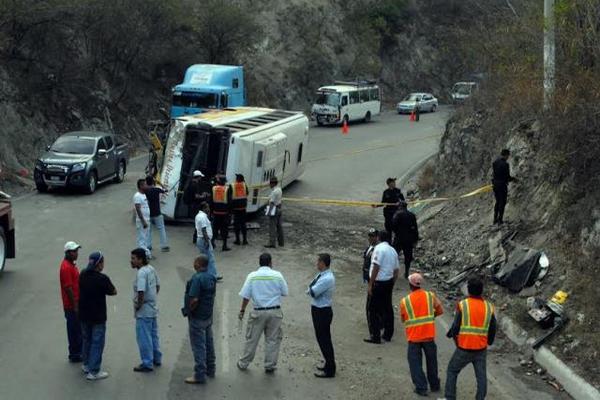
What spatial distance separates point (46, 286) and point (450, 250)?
8.10 metres

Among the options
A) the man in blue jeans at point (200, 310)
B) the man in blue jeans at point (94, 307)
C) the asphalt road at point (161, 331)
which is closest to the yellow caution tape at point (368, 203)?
the asphalt road at point (161, 331)

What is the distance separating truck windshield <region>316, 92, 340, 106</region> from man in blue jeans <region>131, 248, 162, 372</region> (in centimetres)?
3761

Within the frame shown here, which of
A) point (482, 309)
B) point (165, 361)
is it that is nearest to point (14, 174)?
point (165, 361)

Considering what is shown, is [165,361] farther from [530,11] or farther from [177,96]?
[177,96]

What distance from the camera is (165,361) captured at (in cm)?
1147

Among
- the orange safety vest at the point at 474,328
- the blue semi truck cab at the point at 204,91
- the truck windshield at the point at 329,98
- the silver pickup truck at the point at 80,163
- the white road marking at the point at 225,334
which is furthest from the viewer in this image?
the truck windshield at the point at 329,98

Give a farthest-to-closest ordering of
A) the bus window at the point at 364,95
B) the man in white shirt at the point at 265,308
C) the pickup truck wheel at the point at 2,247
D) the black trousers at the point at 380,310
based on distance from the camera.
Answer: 1. the bus window at the point at 364,95
2. the pickup truck wheel at the point at 2,247
3. the black trousers at the point at 380,310
4. the man in white shirt at the point at 265,308

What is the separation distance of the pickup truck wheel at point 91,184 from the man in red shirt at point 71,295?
1415 centimetres

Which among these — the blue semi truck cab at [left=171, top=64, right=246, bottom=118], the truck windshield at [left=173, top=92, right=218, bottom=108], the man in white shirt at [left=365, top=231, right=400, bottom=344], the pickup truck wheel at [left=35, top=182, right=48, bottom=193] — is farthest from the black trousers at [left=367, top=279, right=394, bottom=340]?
the truck windshield at [left=173, top=92, right=218, bottom=108]

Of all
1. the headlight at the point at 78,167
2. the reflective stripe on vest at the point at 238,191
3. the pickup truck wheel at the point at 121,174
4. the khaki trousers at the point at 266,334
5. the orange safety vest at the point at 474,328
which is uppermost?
the orange safety vest at the point at 474,328

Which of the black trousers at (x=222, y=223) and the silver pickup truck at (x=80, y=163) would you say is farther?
the silver pickup truck at (x=80, y=163)

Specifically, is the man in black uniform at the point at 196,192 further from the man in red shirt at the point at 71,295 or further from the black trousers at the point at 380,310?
the man in red shirt at the point at 71,295

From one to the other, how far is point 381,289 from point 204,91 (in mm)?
26338

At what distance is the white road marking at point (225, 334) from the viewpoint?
11482 millimetres
